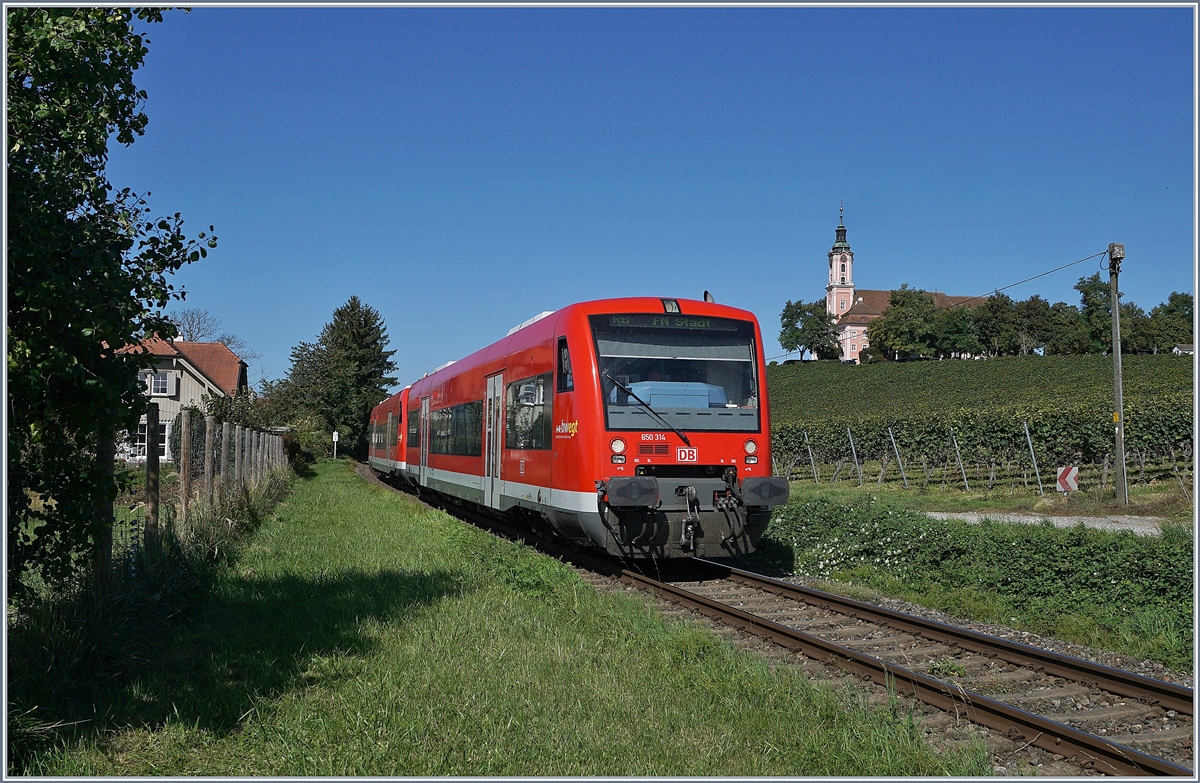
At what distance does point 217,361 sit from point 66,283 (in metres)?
64.7

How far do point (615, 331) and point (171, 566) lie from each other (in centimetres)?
535

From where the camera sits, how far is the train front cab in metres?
10.7

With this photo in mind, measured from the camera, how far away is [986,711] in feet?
19.0

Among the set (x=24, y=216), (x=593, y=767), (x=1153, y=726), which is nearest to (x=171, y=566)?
(x=24, y=216)

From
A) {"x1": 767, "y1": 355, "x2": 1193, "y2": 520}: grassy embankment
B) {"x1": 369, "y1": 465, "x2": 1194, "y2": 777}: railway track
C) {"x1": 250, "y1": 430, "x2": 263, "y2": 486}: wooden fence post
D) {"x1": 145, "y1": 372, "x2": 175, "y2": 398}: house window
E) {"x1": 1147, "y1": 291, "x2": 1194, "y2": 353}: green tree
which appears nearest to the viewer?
{"x1": 369, "y1": 465, "x2": 1194, "y2": 777}: railway track

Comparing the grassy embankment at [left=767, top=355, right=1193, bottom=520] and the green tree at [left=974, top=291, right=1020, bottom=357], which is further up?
the green tree at [left=974, top=291, right=1020, bottom=357]

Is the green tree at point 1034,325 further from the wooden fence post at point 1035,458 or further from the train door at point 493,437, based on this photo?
the train door at point 493,437

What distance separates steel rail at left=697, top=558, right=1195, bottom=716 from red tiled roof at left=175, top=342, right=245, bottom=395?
59.3m

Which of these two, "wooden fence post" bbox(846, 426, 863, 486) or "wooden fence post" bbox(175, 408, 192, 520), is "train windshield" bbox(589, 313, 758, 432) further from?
"wooden fence post" bbox(846, 426, 863, 486)

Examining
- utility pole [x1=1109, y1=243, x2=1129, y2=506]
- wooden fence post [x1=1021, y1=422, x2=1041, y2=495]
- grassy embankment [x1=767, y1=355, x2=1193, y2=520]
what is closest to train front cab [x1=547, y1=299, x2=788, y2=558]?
grassy embankment [x1=767, y1=355, x2=1193, y2=520]

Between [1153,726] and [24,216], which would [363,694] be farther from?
[1153,726]

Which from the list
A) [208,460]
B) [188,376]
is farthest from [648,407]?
[188,376]

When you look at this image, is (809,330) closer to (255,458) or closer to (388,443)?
(388,443)

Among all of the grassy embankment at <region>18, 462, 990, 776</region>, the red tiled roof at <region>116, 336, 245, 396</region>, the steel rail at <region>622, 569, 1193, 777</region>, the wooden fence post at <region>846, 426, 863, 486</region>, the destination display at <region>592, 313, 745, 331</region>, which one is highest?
the red tiled roof at <region>116, 336, 245, 396</region>
